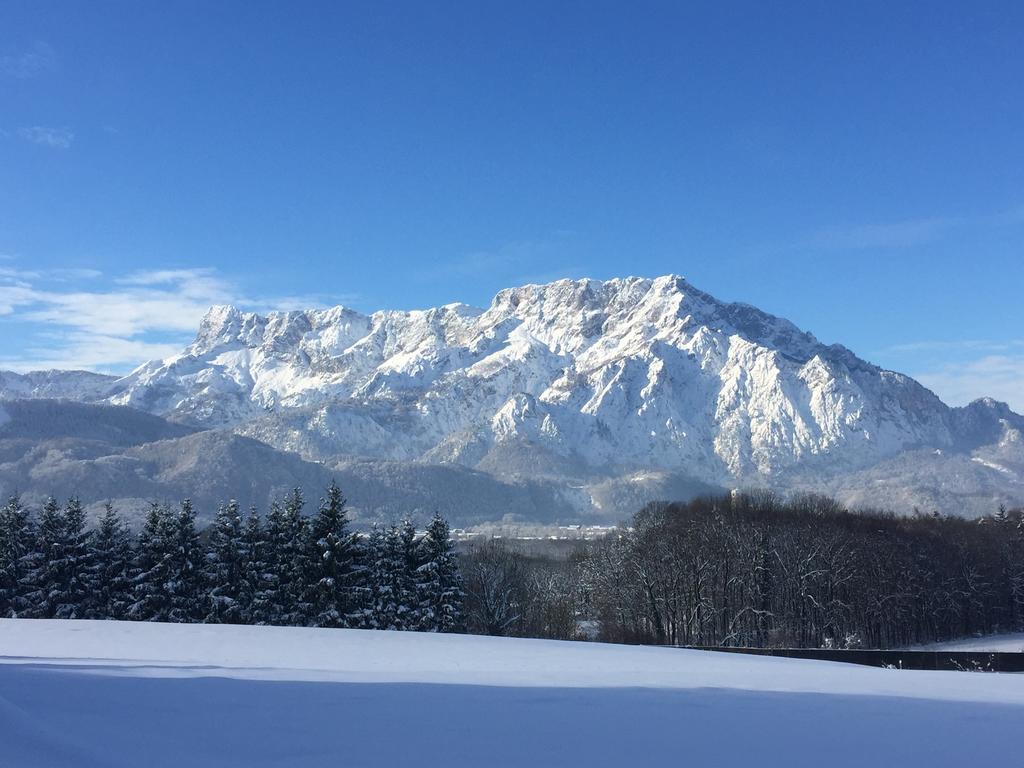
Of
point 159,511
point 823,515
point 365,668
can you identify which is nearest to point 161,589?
point 159,511

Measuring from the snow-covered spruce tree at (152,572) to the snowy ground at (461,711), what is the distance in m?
14.7

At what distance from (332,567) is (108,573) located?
9591mm

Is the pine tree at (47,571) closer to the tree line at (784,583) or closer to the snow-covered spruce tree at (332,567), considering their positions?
the snow-covered spruce tree at (332,567)

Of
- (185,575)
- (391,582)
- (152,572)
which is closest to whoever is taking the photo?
(152,572)

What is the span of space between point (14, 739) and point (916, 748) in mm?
11404

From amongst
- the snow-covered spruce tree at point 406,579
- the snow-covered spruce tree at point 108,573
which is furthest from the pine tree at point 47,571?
the snow-covered spruce tree at point 406,579

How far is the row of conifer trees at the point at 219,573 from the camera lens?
36.4 m

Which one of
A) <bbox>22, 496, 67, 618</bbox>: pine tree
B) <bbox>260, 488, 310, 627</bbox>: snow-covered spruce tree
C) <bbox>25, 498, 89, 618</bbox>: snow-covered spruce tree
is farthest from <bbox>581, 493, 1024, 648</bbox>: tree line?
<bbox>22, 496, 67, 618</bbox>: pine tree

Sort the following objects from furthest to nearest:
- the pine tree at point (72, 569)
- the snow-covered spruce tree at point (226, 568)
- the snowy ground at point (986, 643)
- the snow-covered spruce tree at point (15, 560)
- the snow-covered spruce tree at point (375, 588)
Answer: the snowy ground at point (986, 643) → the snow-covered spruce tree at point (375, 588) → the snow-covered spruce tree at point (226, 568) → the pine tree at point (72, 569) → the snow-covered spruce tree at point (15, 560)

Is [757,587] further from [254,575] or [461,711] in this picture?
[461,711]

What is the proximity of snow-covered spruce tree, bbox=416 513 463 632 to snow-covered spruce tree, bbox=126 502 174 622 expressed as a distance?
35.1ft

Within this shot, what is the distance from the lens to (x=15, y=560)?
36.4 meters

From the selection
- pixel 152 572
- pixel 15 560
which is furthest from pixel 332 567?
pixel 15 560

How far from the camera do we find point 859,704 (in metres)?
15.7
